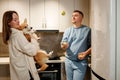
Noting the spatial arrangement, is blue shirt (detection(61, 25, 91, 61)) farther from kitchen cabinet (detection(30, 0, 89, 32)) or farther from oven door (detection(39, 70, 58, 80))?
kitchen cabinet (detection(30, 0, 89, 32))

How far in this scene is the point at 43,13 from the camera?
374 cm

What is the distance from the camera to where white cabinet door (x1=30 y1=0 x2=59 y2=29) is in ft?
12.2

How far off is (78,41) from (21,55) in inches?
31.3

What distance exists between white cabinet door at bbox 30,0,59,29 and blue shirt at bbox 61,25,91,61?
2.84ft

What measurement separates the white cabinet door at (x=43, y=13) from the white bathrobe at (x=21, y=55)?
1.21 metres

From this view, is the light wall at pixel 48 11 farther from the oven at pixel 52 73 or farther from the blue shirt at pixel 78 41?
the blue shirt at pixel 78 41

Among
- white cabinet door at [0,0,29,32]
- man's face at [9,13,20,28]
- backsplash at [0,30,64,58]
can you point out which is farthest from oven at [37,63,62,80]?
man's face at [9,13,20,28]

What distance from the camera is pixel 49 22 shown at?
12.3ft

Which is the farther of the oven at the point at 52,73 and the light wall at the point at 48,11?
the light wall at the point at 48,11

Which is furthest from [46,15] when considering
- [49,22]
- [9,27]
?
[9,27]

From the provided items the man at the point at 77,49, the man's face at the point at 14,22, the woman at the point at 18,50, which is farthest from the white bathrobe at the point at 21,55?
the man at the point at 77,49

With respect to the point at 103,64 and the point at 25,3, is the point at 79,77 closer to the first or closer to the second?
the point at 103,64

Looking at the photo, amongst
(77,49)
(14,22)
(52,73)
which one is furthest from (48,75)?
(14,22)

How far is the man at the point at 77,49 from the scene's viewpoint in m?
2.87
